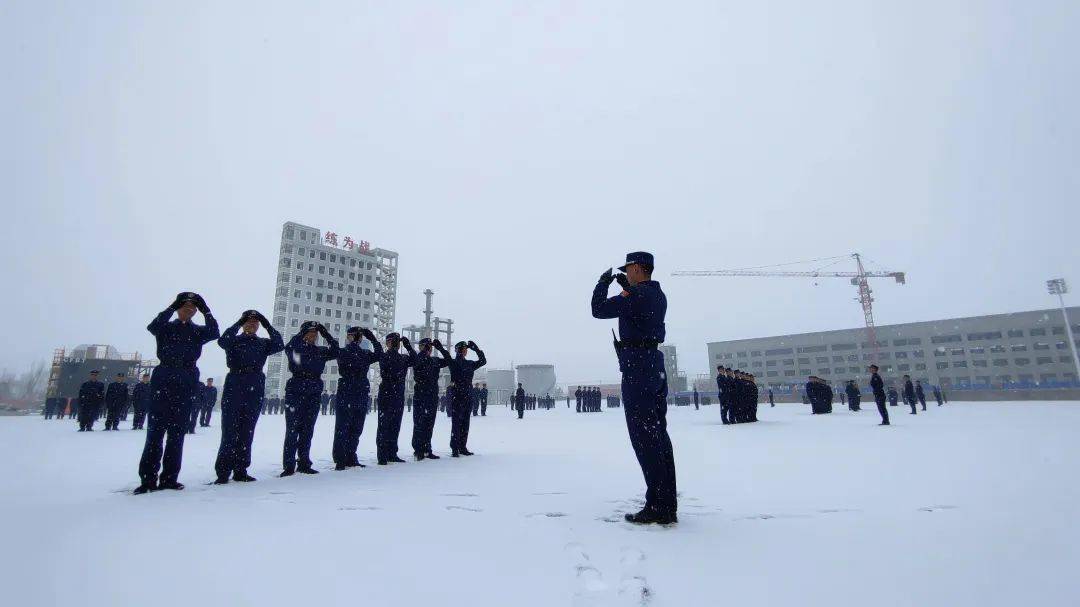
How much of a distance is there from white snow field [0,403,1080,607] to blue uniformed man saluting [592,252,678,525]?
30 centimetres

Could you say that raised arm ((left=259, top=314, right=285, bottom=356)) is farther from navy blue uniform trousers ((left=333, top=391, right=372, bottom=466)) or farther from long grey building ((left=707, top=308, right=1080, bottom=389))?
long grey building ((left=707, top=308, right=1080, bottom=389))

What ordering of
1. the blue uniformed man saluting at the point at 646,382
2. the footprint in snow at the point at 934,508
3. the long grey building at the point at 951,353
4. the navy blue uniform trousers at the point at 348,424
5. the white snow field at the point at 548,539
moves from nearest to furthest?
the white snow field at the point at 548,539 < the blue uniformed man saluting at the point at 646,382 < the footprint in snow at the point at 934,508 < the navy blue uniform trousers at the point at 348,424 < the long grey building at the point at 951,353

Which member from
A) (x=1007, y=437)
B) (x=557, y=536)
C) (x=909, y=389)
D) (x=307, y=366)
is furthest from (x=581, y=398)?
(x=557, y=536)

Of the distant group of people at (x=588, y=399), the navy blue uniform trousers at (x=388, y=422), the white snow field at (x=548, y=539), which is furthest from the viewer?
the distant group of people at (x=588, y=399)

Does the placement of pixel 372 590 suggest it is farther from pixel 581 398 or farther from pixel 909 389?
pixel 581 398

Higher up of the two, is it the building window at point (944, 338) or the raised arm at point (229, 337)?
the building window at point (944, 338)

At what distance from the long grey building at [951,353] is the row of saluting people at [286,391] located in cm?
8658

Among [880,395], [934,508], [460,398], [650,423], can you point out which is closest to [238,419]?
[460,398]

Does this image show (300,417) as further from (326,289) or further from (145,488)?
(326,289)

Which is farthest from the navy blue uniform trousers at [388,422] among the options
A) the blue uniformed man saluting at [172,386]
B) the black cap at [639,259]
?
the black cap at [639,259]

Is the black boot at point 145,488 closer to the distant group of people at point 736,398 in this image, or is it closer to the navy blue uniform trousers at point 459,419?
the navy blue uniform trousers at point 459,419

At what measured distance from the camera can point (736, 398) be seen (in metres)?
14.5

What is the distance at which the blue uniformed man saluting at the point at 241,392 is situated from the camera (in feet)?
16.2

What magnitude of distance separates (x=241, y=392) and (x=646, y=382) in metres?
4.65
